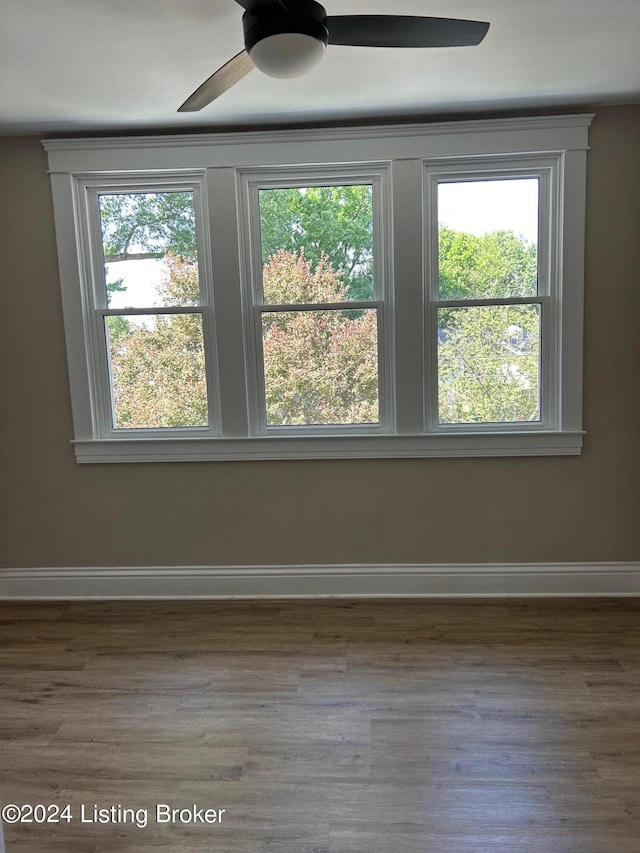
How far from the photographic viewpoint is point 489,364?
3164 mm

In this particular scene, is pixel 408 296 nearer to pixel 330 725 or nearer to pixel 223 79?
pixel 223 79

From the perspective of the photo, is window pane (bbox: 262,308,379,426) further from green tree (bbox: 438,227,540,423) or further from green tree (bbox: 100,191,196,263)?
green tree (bbox: 100,191,196,263)

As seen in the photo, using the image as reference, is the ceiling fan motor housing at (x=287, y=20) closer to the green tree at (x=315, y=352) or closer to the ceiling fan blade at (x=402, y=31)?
the ceiling fan blade at (x=402, y=31)

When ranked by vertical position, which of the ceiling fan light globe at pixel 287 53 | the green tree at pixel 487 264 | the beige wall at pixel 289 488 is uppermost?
the ceiling fan light globe at pixel 287 53

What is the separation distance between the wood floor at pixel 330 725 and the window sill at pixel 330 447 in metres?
0.82

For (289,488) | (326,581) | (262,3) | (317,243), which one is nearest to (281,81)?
(317,243)

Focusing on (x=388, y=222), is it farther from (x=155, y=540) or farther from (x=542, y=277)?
(x=155, y=540)

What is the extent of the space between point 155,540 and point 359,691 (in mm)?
1491

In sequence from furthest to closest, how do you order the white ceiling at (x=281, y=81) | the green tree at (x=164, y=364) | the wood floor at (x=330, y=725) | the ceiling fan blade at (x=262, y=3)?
the green tree at (x=164, y=364) → the white ceiling at (x=281, y=81) → the wood floor at (x=330, y=725) → the ceiling fan blade at (x=262, y=3)

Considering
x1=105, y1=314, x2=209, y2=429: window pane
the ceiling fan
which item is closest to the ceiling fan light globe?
the ceiling fan

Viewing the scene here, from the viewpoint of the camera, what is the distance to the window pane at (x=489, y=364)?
3.12 m

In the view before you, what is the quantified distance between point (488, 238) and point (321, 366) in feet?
3.65

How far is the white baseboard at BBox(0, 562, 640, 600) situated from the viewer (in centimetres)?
319

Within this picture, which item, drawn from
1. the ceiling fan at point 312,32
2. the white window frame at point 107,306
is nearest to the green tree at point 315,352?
the white window frame at point 107,306
